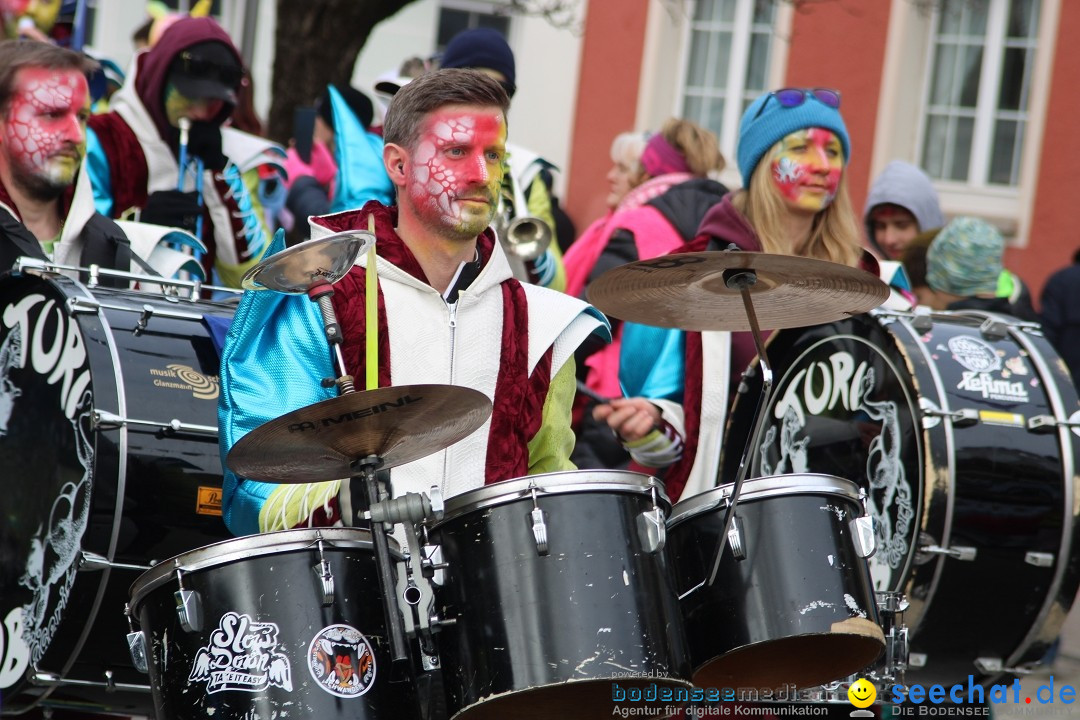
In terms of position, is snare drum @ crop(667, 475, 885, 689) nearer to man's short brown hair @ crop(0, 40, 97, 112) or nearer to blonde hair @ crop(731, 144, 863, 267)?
blonde hair @ crop(731, 144, 863, 267)

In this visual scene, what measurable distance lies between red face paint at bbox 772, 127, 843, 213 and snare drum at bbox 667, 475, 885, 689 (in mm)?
1522

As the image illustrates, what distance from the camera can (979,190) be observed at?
1260cm

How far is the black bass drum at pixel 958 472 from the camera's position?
4453mm

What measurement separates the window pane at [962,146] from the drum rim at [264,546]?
34.3 feet

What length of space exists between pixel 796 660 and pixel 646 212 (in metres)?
2.23

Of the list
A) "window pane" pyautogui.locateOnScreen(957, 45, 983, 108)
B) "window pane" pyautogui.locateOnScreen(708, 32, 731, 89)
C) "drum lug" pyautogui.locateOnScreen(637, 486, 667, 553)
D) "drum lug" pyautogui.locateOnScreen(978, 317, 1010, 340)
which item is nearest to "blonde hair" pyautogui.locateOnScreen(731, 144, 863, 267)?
"drum lug" pyautogui.locateOnScreen(978, 317, 1010, 340)

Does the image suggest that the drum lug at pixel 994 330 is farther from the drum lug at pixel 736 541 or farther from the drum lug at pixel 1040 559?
the drum lug at pixel 736 541

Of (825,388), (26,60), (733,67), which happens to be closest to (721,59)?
(733,67)

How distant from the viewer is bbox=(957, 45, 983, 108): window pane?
499 inches

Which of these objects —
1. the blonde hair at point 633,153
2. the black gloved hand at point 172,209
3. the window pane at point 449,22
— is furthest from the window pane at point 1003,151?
the black gloved hand at point 172,209

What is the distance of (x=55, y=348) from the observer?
4293 mm

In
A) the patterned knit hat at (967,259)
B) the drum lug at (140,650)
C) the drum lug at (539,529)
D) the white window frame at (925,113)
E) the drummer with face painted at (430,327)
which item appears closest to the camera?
the drum lug at (539,529)

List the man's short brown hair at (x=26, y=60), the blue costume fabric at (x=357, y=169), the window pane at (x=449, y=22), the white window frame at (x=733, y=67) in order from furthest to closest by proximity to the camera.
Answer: the window pane at (x=449, y=22) < the white window frame at (x=733, y=67) < the blue costume fabric at (x=357, y=169) < the man's short brown hair at (x=26, y=60)

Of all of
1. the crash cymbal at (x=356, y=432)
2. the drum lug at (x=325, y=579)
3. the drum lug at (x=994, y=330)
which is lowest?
the drum lug at (x=325, y=579)
